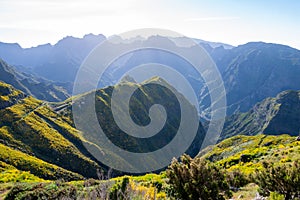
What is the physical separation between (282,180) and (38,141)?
78.4m

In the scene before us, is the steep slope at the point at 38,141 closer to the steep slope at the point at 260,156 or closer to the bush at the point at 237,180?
the steep slope at the point at 260,156

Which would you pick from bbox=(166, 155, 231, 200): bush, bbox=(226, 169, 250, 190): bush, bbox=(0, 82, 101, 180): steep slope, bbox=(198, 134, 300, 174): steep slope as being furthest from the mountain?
bbox=(166, 155, 231, 200): bush

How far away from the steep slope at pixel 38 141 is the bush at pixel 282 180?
59511 mm

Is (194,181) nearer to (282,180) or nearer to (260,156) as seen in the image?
(282,180)

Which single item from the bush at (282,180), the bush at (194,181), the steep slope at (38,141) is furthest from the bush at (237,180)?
the steep slope at (38,141)

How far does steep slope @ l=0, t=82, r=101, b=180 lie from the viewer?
68494 millimetres

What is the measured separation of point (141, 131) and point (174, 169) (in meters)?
123

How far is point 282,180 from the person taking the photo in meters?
11.3

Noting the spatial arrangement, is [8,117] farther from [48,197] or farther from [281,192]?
[281,192]

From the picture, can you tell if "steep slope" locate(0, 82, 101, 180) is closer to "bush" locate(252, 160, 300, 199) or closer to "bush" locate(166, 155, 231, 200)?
"bush" locate(166, 155, 231, 200)

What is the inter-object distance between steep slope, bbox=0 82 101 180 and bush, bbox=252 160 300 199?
59.5 m

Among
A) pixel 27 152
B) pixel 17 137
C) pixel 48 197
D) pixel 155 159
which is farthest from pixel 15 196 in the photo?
pixel 155 159

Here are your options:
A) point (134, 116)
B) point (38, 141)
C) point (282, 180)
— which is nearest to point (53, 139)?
point (38, 141)

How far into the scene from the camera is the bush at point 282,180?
10.9 meters
